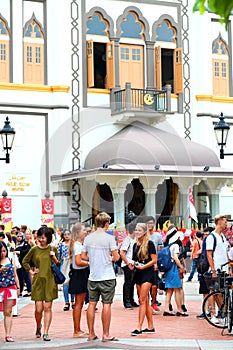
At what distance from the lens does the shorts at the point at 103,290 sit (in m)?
10.7

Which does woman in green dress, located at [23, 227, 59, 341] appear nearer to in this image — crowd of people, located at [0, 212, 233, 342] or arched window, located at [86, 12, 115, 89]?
crowd of people, located at [0, 212, 233, 342]

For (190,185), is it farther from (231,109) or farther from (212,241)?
(212,241)

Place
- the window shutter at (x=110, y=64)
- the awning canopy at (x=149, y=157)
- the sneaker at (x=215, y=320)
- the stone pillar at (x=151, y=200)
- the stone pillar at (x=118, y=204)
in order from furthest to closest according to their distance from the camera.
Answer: the window shutter at (x=110, y=64), the stone pillar at (x=151, y=200), the awning canopy at (x=149, y=157), the stone pillar at (x=118, y=204), the sneaker at (x=215, y=320)

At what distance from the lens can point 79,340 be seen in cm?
1125

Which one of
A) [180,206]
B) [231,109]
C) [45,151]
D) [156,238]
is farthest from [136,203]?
[156,238]

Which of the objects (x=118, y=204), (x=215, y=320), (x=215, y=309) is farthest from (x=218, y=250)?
(x=118, y=204)

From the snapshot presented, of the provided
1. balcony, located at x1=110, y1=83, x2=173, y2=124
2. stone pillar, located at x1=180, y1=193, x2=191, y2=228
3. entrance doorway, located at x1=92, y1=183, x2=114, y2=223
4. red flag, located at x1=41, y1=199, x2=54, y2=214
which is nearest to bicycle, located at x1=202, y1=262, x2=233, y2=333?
red flag, located at x1=41, y1=199, x2=54, y2=214

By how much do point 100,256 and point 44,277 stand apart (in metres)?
1.05

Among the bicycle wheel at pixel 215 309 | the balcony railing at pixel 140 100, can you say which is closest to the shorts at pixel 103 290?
the bicycle wheel at pixel 215 309

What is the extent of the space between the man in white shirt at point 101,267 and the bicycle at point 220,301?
1.87 m

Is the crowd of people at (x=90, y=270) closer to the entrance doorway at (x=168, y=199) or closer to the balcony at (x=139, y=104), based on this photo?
the balcony at (x=139, y=104)

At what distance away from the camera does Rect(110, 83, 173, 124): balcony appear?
31453mm

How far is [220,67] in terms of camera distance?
35.0 meters

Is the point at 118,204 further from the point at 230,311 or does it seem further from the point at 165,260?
the point at 230,311
